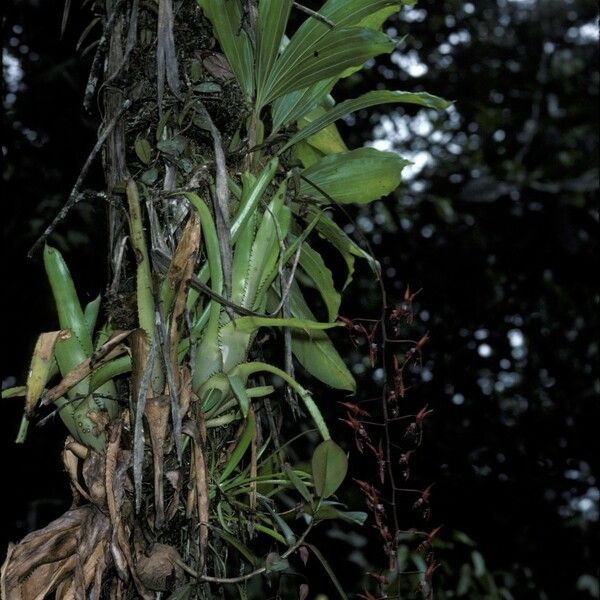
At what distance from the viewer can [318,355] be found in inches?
38.9


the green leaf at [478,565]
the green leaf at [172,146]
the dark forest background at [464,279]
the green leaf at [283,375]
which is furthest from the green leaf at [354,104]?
the green leaf at [478,565]

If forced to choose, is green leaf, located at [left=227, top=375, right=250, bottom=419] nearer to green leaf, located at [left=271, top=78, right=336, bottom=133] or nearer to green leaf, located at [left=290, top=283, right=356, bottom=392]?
green leaf, located at [left=290, top=283, right=356, bottom=392]

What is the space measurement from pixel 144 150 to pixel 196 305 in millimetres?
173

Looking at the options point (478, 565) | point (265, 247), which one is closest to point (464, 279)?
point (478, 565)

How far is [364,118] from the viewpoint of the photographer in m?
2.42

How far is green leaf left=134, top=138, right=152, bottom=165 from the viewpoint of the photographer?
2.91 feet

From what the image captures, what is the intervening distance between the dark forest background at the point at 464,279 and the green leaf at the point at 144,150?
1101mm

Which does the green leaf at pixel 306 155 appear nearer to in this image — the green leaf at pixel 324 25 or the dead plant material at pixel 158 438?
the green leaf at pixel 324 25

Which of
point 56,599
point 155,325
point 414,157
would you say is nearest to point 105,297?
point 155,325

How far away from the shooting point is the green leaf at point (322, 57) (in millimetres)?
866

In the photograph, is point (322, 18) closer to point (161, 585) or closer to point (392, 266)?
point (161, 585)

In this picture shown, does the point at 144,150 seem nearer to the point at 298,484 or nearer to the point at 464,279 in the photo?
the point at 298,484

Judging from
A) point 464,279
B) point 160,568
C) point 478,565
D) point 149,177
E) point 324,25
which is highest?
point 464,279

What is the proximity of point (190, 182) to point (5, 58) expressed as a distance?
5.39 ft
